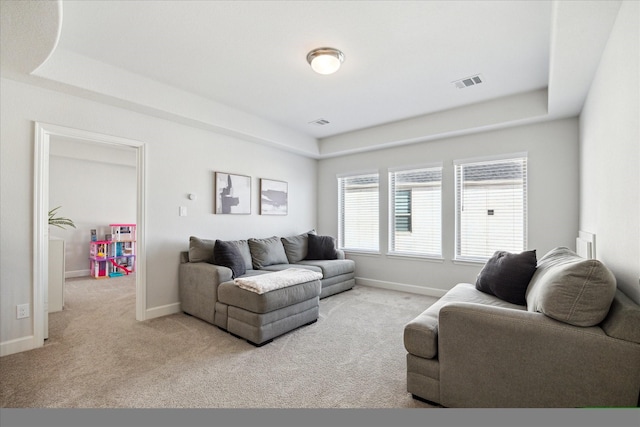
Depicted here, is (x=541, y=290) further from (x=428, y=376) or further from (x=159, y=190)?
(x=159, y=190)

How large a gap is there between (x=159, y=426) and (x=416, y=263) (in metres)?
4.59

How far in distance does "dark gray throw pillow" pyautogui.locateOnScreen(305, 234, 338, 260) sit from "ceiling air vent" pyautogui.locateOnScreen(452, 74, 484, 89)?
2810mm

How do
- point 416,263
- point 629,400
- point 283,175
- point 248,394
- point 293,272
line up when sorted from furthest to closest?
point 283,175
point 416,263
point 293,272
point 248,394
point 629,400

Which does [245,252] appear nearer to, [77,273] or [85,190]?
[77,273]

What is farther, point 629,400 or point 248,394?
point 248,394

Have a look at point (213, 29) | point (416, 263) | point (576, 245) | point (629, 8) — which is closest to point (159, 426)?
point (629, 8)

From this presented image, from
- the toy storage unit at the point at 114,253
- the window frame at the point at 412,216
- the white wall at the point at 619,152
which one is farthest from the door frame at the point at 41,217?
the white wall at the point at 619,152

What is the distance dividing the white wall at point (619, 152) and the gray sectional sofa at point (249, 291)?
238 centimetres

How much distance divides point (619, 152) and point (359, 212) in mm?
3690

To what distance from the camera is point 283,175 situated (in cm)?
510

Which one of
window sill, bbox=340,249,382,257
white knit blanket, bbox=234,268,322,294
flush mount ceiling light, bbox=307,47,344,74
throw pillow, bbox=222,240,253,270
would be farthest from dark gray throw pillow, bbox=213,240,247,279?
window sill, bbox=340,249,382,257

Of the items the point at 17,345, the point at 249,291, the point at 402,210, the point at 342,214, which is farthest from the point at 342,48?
the point at 17,345

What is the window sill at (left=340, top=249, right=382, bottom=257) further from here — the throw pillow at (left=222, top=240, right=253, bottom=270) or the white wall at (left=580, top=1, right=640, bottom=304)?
the white wall at (left=580, top=1, right=640, bottom=304)

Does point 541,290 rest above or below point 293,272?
above
